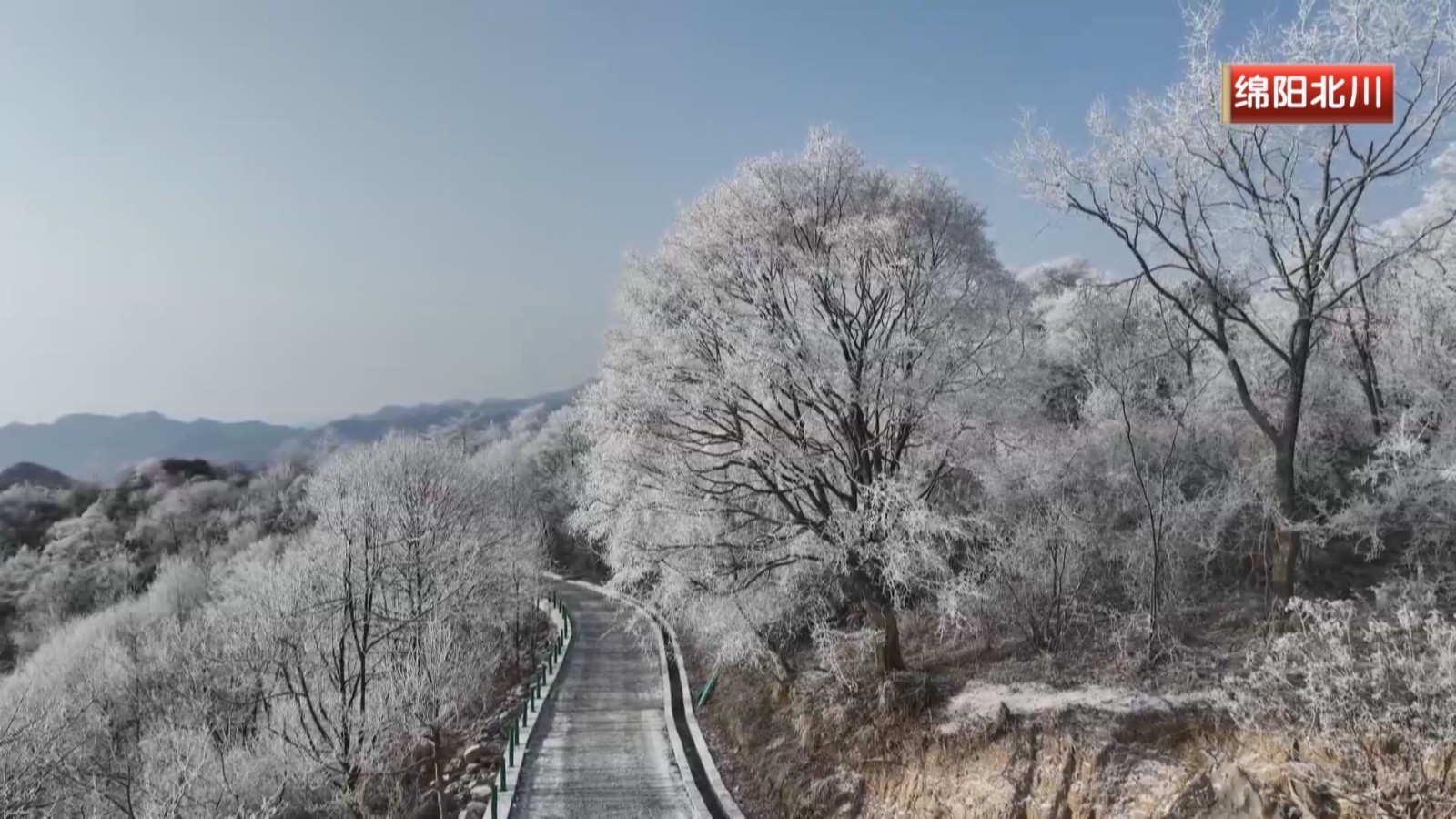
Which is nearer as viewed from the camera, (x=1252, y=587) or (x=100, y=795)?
(x=1252, y=587)

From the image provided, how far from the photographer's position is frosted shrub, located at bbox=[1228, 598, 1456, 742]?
19.9 ft

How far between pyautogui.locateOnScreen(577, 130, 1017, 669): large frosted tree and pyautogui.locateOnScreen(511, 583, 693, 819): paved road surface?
11.1 ft

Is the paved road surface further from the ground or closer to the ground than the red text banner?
closer to the ground

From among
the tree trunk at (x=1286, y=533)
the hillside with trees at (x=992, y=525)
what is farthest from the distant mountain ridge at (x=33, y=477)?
the tree trunk at (x=1286, y=533)

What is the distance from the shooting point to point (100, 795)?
17219 mm

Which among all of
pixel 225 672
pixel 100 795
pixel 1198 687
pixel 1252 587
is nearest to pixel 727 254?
pixel 1198 687

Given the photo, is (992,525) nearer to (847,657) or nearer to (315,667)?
(847,657)

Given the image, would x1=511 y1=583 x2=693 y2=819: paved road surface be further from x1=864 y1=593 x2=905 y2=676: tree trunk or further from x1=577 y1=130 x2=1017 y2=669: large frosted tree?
x1=864 y1=593 x2=905 y2=676: tree trunk

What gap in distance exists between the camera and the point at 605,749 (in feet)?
49.1

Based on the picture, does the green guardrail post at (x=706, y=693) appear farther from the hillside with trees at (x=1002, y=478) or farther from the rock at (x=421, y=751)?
the rock at (x=421, y=751)

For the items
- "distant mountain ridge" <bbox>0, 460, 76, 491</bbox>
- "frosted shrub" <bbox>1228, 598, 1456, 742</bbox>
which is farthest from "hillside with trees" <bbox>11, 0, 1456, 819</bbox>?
"distant mountain ridge" <bbox>0, 460, 76, 491</bbox>

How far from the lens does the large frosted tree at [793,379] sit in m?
12.1

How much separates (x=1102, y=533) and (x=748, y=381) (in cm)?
665

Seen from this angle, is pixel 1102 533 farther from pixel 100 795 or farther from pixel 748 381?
pixel 100 795
